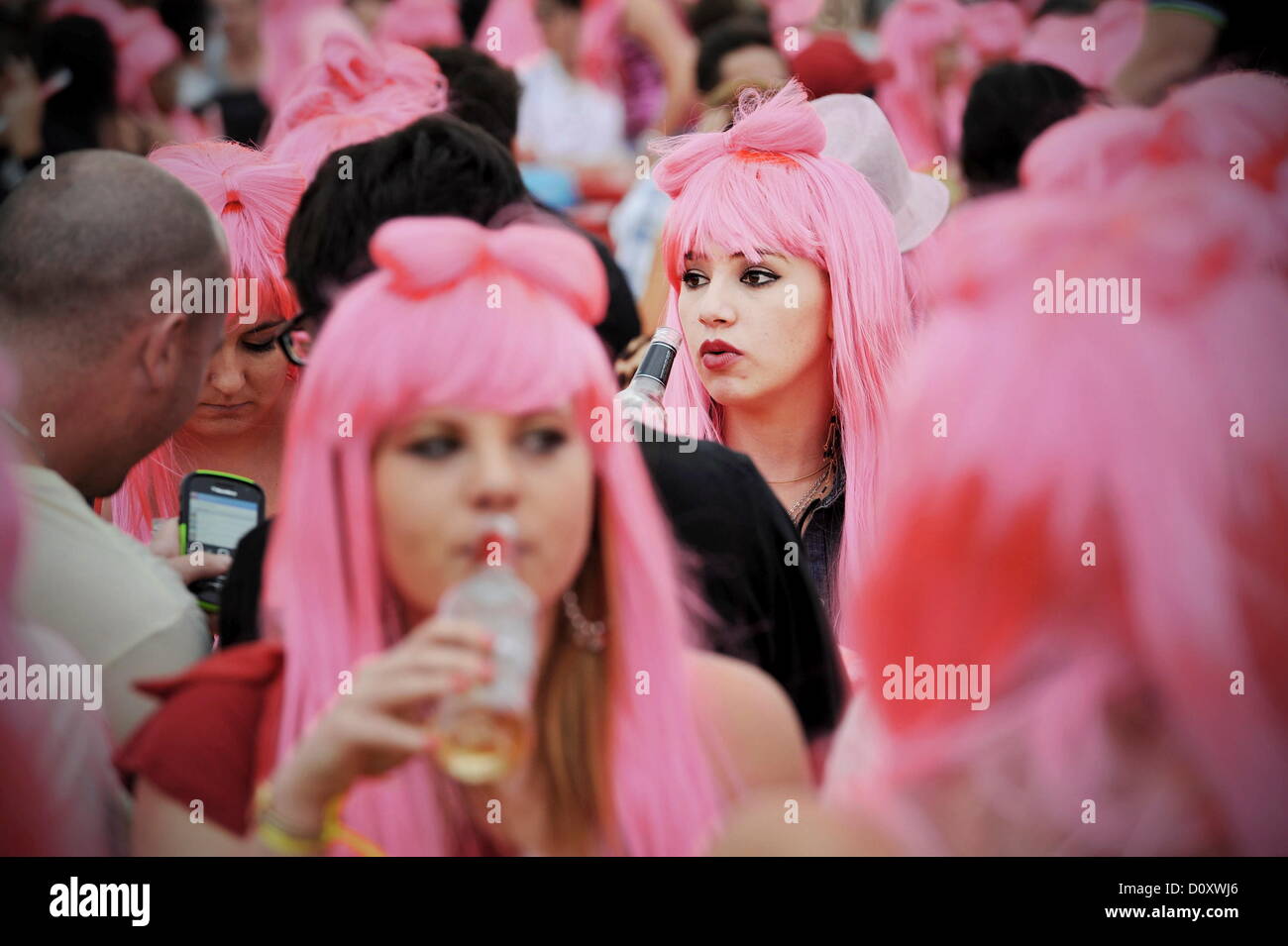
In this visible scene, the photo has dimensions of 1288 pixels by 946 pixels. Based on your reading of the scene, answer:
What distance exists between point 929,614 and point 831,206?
5.68 feet

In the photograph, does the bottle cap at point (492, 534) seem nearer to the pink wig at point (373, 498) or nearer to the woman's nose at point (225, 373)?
the pink wig at point (373, 498)

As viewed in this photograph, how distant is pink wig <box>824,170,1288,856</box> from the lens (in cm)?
142

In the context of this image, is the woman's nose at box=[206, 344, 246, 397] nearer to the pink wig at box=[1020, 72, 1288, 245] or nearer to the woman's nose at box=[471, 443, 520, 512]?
the woman's nose at box=[471, 443, 520, 512]

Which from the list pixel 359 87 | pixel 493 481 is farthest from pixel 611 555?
pixel 359 87

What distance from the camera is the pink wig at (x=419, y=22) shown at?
24.6 ft

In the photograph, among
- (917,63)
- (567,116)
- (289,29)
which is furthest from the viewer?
(289,29)

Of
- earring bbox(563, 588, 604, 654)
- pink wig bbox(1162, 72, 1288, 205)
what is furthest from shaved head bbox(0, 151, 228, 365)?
pink wig bbox(1162, 72, 1288, 205)

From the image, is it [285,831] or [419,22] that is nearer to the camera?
[285,831]

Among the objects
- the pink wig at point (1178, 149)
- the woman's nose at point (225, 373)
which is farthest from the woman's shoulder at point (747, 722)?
the woman's nose at point (225, 373)

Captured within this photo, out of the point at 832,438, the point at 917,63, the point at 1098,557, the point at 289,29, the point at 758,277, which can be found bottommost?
the point at 1098,557

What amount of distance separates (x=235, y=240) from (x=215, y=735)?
1.50 metres

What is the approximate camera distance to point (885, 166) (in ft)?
11.5

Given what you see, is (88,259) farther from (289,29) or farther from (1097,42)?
(289,29)
